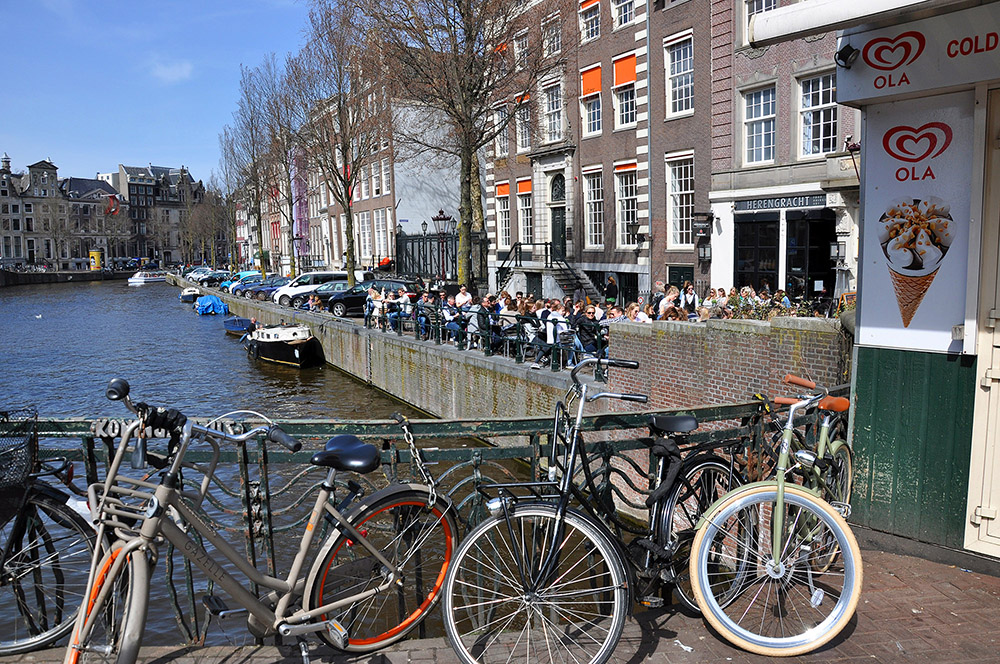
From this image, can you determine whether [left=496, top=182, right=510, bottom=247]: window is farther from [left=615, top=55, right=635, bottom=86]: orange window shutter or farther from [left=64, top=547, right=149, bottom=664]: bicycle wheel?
[left=64, top=547, right=149, bottom=664]: bicycle wheel

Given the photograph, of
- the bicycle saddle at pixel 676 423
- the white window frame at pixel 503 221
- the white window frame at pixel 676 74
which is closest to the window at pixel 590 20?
the white window frame at pixel 676 74

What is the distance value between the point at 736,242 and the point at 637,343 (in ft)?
36.1

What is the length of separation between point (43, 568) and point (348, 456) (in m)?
1.73

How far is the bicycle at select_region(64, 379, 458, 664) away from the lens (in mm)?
2973

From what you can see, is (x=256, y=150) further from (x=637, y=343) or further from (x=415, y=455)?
(x=415, y=455)

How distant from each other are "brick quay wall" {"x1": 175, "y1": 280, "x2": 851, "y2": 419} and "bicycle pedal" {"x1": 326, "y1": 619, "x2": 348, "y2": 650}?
19.4 ft

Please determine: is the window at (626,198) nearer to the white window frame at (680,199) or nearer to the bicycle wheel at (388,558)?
the white window frame at (680,199)

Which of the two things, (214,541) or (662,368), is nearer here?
(214,541)

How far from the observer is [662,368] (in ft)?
35.3

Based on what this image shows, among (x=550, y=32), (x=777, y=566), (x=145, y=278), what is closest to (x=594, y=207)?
(x=550, y=32)

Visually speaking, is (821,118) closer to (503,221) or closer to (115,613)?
(503,221)

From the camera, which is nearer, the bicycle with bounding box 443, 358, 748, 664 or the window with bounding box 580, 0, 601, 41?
the bicycle with bounding box 443, 358, 748, 664

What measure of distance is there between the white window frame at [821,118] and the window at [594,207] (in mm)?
8453

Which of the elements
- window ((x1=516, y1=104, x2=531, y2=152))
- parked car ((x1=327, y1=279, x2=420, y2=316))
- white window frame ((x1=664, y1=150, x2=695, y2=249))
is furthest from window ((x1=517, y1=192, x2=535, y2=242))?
white window frame ((x1=664, y1=150, x2=695, y2=249))
